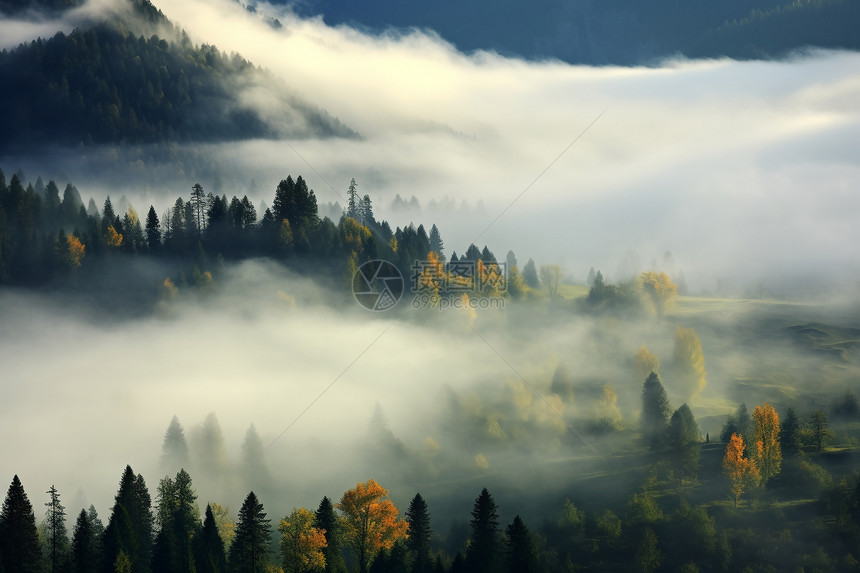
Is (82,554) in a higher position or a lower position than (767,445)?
lower

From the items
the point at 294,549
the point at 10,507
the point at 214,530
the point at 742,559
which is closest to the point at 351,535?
the point at 294,549

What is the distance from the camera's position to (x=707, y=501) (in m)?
172

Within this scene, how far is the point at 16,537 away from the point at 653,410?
126 meters

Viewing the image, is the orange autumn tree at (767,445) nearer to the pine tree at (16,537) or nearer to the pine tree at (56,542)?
the pine tree at (56,542)

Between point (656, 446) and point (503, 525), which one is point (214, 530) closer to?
point (503, 525)

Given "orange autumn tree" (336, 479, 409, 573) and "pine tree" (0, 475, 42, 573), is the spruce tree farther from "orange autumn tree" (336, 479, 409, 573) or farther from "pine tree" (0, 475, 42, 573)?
"pine tree" (0, 475, 42, 573)

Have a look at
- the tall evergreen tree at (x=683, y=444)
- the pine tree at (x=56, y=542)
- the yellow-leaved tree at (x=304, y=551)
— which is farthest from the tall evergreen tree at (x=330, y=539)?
the tall evergreen tree at (x=683, y=444)

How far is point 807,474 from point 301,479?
325ft

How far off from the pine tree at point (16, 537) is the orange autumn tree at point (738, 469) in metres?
118

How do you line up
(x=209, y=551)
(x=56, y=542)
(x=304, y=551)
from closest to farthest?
(x=209, y=551)
(x=56, y=542)
(x=304, y=551)

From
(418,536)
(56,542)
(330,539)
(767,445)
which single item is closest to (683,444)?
(767,445)

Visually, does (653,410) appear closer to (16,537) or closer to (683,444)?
(683,444)

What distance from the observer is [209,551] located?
130 m

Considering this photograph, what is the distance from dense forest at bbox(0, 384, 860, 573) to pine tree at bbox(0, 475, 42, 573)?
0.13m
